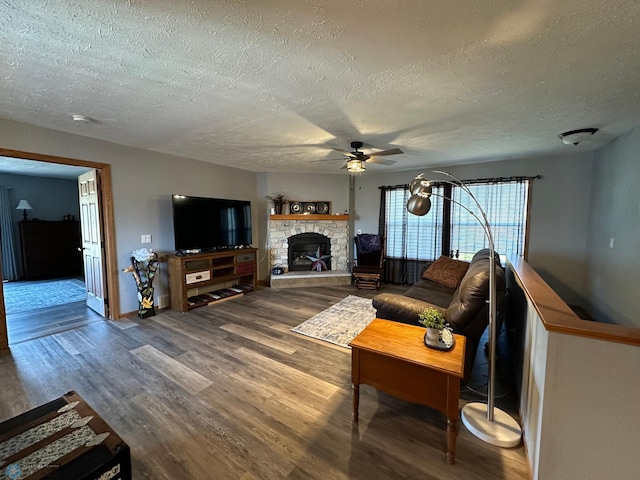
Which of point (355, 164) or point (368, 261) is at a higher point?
point (355, 164)

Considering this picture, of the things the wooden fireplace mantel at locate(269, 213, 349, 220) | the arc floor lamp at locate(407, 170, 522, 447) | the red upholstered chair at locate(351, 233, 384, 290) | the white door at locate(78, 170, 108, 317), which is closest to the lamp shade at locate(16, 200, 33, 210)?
the white door at locate(78, 170, 108, 317)

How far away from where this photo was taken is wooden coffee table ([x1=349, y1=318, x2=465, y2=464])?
4.99 ft

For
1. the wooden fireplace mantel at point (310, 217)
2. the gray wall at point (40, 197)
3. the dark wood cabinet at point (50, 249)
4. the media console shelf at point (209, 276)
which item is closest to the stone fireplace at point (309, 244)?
the wooden fireplace mantel at point (310, 217)

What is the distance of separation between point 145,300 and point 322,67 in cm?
383

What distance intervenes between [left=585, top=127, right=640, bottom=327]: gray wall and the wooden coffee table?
2705mm

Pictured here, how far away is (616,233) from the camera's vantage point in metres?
3.26

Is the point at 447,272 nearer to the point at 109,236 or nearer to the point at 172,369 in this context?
the point at 172,369

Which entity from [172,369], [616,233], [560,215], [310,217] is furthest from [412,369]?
[560,215]

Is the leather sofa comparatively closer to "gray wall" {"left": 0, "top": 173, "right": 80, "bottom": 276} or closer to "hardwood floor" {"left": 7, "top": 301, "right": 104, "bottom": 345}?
"hardwood floor" {"left": 7, "top": 301, "right": 104, "bottom": 345}

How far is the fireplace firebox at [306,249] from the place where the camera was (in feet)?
19.7

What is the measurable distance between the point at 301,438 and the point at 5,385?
2641 millimetres

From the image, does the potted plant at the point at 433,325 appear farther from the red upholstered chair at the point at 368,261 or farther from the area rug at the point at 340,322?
the red upholstered chair at the point at 368,261

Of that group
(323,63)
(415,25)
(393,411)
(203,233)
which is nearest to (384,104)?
(323,63)

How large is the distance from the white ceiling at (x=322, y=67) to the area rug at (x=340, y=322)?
2437 millimetres
